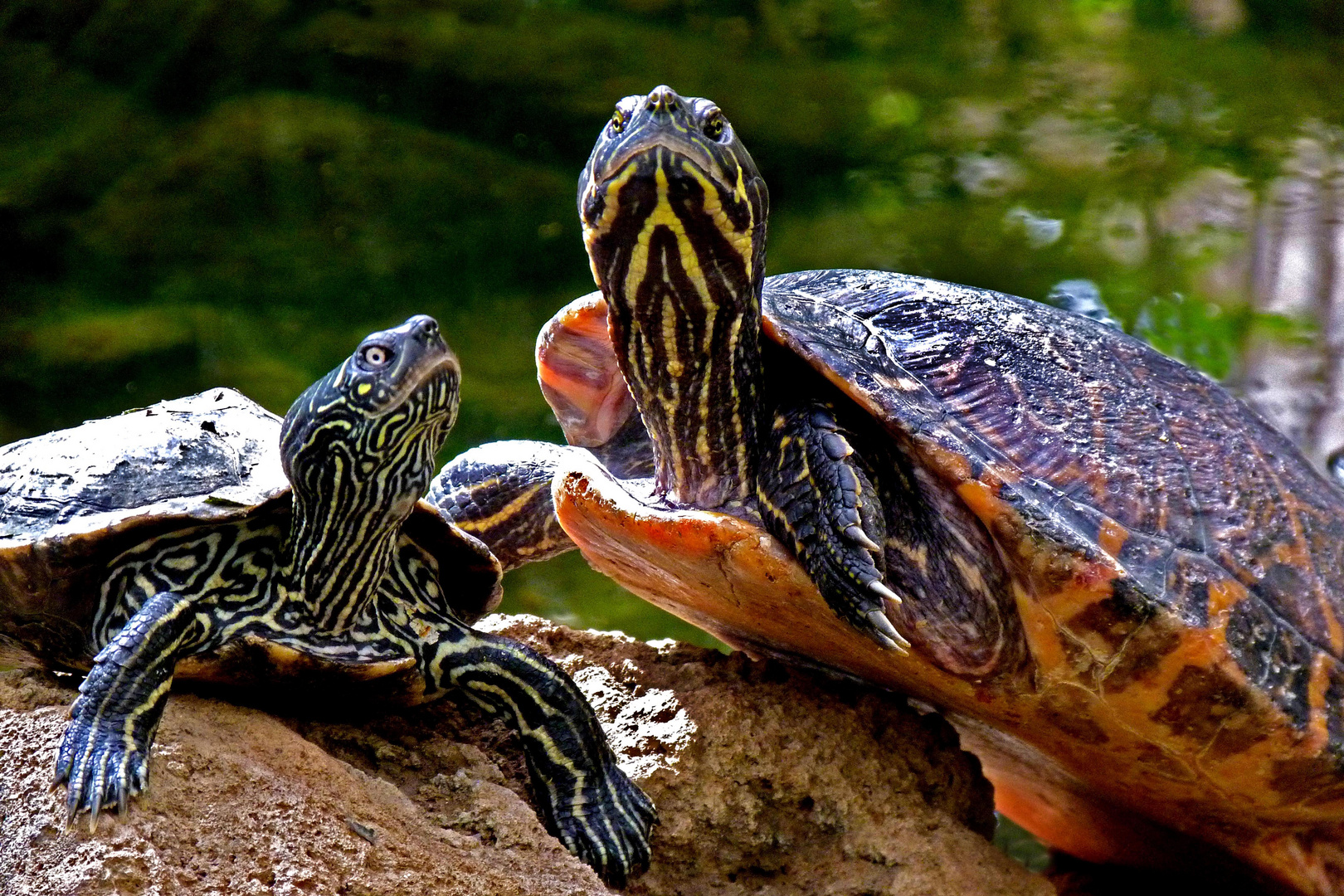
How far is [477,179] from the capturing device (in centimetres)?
702

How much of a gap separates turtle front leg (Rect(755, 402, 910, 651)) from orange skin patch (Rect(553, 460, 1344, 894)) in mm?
67

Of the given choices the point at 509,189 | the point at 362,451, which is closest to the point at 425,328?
the point at 362,451

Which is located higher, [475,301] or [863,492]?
[863,492]

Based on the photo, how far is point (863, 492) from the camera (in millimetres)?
2090

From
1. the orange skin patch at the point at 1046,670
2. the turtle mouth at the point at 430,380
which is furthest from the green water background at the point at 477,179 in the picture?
the turtle mouth at the point at 430,380

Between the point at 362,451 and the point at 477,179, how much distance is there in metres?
5.35

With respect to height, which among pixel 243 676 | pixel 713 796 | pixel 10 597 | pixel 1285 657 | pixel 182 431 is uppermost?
pixel 182 431

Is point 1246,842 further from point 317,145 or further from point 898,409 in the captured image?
point 317,145

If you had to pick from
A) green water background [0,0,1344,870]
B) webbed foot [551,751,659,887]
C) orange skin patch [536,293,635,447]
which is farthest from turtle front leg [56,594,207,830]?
green water background [0,0,1344,870]

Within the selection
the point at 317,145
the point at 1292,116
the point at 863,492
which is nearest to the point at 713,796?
the point at 863,492

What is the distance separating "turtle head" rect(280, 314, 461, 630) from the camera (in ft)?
6.36

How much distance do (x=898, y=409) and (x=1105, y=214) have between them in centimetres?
633

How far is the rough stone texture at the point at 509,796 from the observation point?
5.44 ft

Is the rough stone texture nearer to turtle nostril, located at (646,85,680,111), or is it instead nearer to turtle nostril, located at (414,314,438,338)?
turtle nostril, located at (414,314,438,338)
